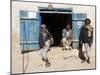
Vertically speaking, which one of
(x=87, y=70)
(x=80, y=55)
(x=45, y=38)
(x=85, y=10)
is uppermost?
(x=85, y=10)

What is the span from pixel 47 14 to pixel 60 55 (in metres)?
0.42

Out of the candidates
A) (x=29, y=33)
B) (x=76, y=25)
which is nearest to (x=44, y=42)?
(x=29, y=33)

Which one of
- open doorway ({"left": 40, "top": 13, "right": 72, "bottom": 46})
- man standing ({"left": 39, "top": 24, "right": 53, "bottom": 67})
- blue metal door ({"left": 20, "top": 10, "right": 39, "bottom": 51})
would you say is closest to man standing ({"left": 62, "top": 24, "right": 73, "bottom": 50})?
open doorway ({"left": 40, "top": 13, "right": 72, "bottom": 46})

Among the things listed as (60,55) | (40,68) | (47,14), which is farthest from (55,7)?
(40,68)

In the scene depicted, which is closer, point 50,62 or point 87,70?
point 50,62

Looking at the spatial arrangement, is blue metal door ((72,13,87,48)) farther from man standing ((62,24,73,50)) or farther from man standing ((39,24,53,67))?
man standing ((39,24,53,67))

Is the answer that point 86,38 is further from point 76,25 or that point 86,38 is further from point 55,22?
point 55,22

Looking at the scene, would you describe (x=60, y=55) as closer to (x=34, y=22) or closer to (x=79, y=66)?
(x=79, y=66)

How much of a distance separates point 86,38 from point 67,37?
22 cm

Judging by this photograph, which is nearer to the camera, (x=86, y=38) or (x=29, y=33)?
(x=29, y=33)

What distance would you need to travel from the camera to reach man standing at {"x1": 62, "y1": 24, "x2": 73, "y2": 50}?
218cm

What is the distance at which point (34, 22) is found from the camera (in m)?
2.07

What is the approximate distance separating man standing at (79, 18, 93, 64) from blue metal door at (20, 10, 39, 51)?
1.58 ft

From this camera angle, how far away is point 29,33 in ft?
6.74
